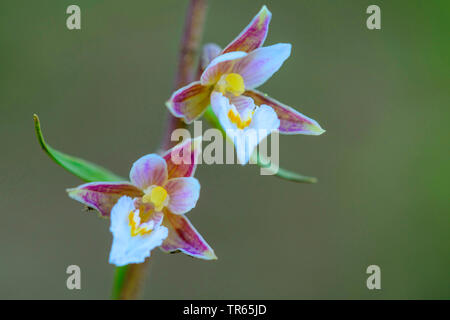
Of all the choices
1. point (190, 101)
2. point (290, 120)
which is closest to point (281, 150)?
point (290, 120)

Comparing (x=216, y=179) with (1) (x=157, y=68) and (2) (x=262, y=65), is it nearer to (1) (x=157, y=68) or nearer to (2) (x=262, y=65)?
(1) (x=157, y=68)

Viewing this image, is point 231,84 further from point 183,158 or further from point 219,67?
point 183,158

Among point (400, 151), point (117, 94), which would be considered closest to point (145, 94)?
point (117, 94)

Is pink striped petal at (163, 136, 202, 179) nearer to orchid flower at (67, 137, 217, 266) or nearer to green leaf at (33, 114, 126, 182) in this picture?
orchid flower at (67, 137, 217, 266)

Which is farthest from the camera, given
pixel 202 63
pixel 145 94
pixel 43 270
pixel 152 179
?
pixel 145 94

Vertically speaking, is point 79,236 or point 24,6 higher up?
point 24,6

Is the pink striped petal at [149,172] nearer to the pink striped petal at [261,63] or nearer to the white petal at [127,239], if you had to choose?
the white petal at [127,239]
